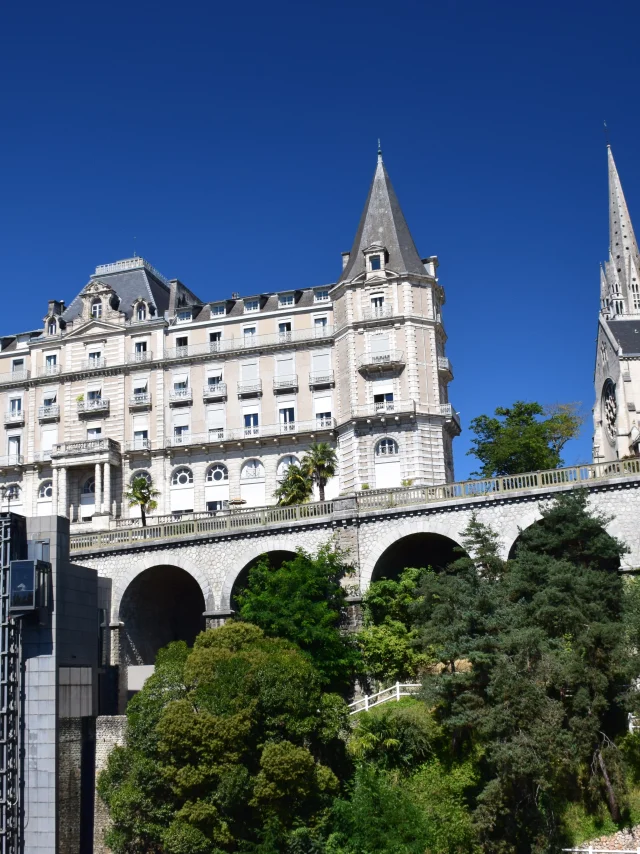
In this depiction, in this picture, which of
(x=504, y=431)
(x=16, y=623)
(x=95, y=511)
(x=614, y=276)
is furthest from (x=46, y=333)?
(x=614, y=276)

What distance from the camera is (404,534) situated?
46.2m

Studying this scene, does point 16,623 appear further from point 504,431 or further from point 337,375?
point 504,431

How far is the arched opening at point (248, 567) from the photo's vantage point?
1880 inches

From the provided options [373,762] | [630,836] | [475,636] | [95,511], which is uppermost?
[95,511]

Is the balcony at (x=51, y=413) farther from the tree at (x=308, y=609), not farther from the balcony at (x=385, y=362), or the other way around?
the tree at (x=308, y=609)

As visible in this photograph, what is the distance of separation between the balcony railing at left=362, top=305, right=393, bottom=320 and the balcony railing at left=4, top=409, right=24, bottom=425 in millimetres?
25710

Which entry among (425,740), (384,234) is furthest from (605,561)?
(384,234)

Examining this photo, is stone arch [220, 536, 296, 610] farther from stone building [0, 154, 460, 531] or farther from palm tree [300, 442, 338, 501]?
stone building [0, 154, 460, 531]

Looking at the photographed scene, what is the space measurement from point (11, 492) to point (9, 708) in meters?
35.3

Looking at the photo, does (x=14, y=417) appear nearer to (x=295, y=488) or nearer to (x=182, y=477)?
(x=182, y=477)

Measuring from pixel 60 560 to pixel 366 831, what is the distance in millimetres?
15493

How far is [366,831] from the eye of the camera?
32656 millimetres

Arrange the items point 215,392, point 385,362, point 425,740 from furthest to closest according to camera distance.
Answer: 1. point 215,392
2. point 385,362
3. point 425,740

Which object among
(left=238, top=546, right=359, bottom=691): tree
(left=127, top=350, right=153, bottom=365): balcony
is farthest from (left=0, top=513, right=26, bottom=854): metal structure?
(left=127, top=350, right=153, bottom=365): balcony
